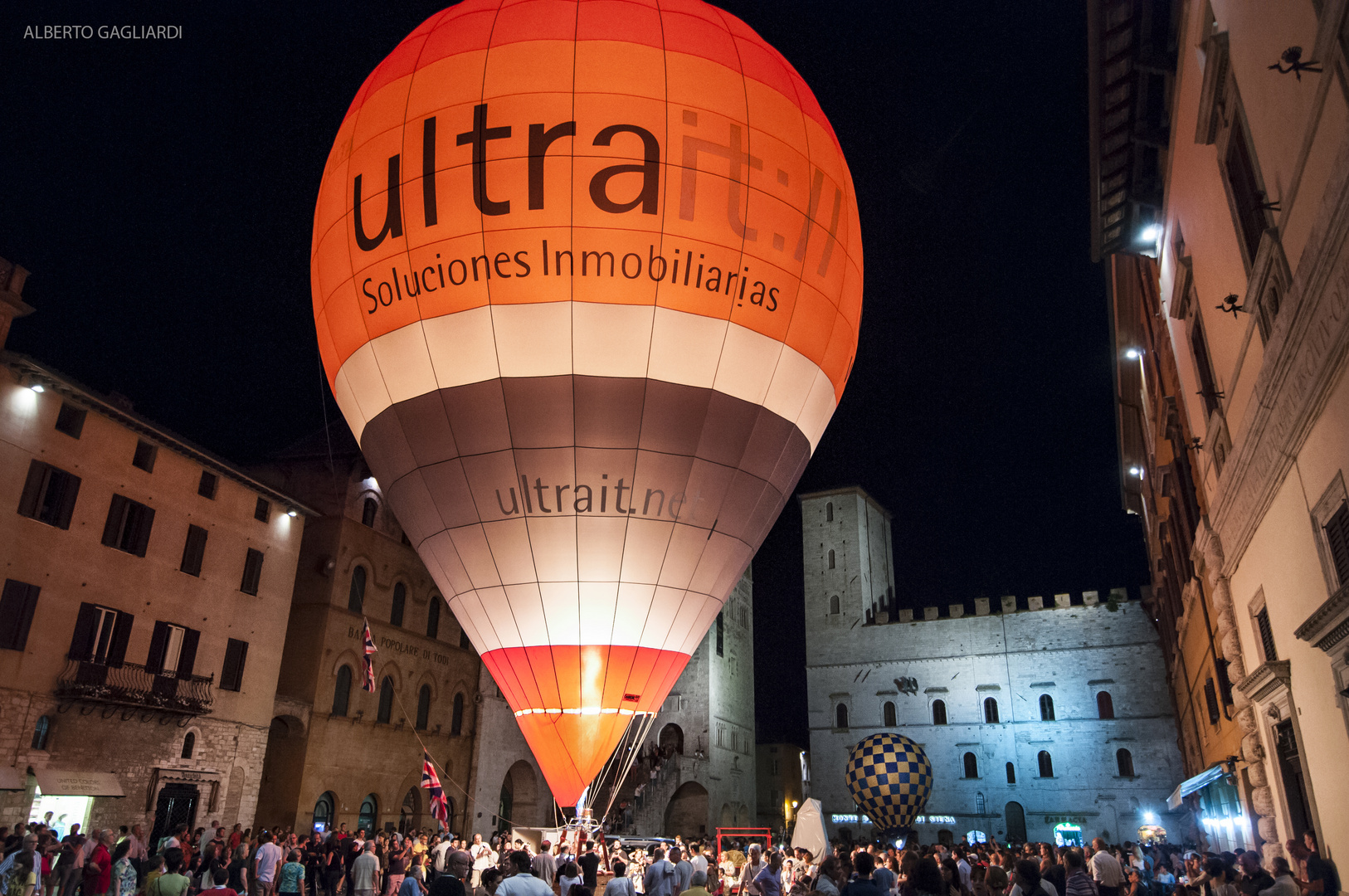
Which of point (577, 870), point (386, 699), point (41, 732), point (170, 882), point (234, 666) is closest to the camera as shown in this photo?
point (170, 882)

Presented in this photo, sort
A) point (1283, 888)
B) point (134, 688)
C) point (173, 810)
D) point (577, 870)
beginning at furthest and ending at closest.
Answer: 1. point (173, 810)
2. point (134, 688)
3. point (577, 870)
4. point (1283, 888)

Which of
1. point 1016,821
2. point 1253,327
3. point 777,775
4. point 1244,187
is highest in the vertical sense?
point 1244,187

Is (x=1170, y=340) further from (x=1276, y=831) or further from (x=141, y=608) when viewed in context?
(x=141, y=608)

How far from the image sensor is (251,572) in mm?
20562

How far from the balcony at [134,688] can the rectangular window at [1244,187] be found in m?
18.9

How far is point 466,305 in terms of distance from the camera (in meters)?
9.38

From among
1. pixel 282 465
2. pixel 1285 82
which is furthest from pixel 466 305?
pixel 282 465

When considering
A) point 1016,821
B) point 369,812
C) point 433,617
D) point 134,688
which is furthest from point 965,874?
point 1016,821

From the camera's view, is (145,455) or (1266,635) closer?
(1266,635)

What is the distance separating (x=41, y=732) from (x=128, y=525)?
4.16 metres

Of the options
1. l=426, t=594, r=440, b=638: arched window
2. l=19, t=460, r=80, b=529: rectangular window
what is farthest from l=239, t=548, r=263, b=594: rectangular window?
l=426, t=594, r=440, b=638: arched window

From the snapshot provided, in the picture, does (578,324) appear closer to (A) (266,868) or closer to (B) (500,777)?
(A) (266,868)

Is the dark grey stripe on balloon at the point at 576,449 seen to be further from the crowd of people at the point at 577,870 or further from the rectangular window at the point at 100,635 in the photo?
the rectangular window at the point at 100,635

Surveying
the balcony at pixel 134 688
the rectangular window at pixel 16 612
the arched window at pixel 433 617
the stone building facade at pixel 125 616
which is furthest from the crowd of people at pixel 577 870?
the arched window at pixel 433 617
